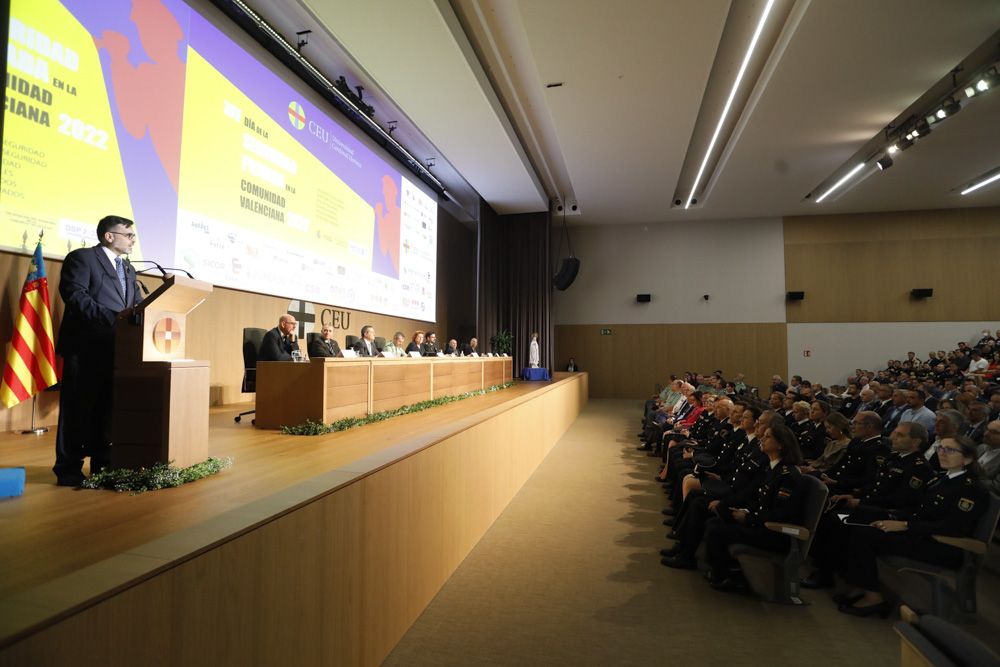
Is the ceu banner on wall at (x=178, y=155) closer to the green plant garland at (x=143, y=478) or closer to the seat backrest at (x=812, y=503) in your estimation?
the green plant garland at (x=143, y=478)

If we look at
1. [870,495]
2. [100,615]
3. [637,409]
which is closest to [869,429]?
[870,495]

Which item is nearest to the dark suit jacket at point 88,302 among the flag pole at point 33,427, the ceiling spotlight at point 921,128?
the flag pole at point 33,427

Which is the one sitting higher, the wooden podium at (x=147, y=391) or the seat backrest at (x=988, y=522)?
the wooden podium at (x=147, y=391)

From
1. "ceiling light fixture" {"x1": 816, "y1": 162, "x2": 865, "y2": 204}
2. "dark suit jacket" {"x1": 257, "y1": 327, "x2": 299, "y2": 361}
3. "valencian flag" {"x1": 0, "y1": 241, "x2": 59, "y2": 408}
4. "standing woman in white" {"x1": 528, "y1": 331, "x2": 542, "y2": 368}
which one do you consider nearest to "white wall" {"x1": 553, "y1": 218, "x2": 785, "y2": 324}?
"ceiling light fixture" {"x1": 816, "y1": 162, "x2": 865, "y2": 204}

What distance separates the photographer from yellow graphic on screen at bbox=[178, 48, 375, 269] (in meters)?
4.34

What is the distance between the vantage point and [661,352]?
→ 13.4 metres

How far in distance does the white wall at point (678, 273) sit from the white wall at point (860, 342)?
0.91 metres

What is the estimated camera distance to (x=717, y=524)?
2.77m

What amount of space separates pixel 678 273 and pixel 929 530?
37.9 ft

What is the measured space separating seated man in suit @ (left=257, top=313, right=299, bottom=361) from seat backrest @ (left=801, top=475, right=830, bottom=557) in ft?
12.5

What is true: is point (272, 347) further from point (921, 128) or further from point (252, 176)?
point (921, 128)

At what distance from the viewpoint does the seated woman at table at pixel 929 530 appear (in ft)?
7.68

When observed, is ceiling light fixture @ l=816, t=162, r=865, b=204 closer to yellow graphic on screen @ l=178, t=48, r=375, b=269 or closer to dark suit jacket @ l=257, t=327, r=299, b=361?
yellow graphic on screen @ l=178, t=48, r=375, b=269

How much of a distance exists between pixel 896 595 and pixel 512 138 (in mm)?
7016
